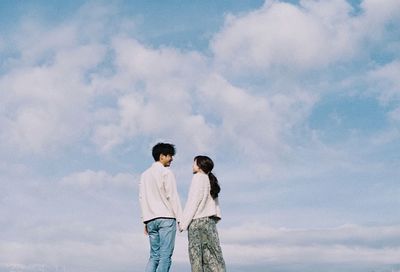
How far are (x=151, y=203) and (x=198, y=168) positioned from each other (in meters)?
1.31

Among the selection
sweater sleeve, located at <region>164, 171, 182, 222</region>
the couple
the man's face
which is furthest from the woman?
the man's face

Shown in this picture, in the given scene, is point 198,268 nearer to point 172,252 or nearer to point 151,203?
point 172,252

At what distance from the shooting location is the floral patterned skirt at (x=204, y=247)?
13.6 m

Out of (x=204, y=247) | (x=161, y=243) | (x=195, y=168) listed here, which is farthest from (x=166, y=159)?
(x=204, y=247)

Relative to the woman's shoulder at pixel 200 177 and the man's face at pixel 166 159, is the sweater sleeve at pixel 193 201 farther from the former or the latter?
the man's face at pixel 166 159

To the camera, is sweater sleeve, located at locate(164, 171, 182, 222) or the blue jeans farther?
sweater sleeve, located at locate(164, 171, 182, 222)

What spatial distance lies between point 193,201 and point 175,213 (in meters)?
0.51

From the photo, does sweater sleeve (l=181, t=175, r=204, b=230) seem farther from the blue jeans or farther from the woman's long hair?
the blue jeans

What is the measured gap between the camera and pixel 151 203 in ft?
43.5

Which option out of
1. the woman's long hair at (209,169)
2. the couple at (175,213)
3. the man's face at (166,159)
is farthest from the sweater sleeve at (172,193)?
the woman's long hair at (209,169)

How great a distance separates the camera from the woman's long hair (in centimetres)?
1354

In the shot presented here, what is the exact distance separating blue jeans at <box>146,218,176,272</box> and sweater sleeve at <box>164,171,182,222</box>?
0.24m

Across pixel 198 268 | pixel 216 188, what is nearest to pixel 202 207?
pixel 216 188

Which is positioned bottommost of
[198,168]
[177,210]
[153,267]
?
[153,267]
